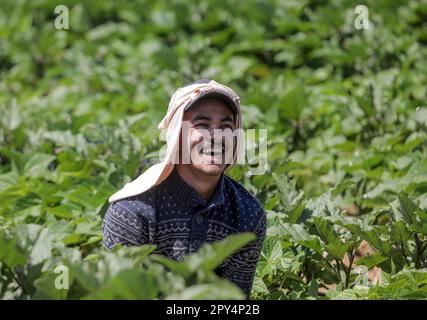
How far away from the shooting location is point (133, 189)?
10.3 feet

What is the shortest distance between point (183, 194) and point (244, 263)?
332mm

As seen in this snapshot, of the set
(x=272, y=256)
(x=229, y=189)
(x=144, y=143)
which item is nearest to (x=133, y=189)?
(x=229, y=189)

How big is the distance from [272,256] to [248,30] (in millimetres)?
4339

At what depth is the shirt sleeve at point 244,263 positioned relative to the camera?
10.6ft

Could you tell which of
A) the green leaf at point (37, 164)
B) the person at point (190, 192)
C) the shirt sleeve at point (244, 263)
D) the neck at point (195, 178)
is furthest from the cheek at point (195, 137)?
the green leaf at point (37, 164)

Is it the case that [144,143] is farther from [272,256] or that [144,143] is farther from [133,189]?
[133,189]

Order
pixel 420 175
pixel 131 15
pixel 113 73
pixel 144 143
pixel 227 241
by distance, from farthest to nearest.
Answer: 1. pixel 131 15
2. pixel 113 73
3. pixel 144 143
4. pixel 420 175
5. pixel 227 241

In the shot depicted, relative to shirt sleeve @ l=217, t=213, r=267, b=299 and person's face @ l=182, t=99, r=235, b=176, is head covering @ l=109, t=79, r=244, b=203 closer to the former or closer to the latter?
person's face @ l=182, t=99, r=235, b=176

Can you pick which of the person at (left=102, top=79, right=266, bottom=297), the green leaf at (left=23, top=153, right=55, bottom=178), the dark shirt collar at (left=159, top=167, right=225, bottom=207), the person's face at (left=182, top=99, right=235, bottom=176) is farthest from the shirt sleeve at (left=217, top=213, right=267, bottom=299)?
the green leaf at (left=23, top=153, right=55, bottom=178)

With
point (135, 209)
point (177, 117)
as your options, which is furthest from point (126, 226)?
point (177, 117)

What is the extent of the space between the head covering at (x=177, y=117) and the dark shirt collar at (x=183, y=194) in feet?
0.11

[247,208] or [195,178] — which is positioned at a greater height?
[195,178]

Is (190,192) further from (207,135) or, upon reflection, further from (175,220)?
(207,135)

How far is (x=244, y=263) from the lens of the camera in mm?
3232
